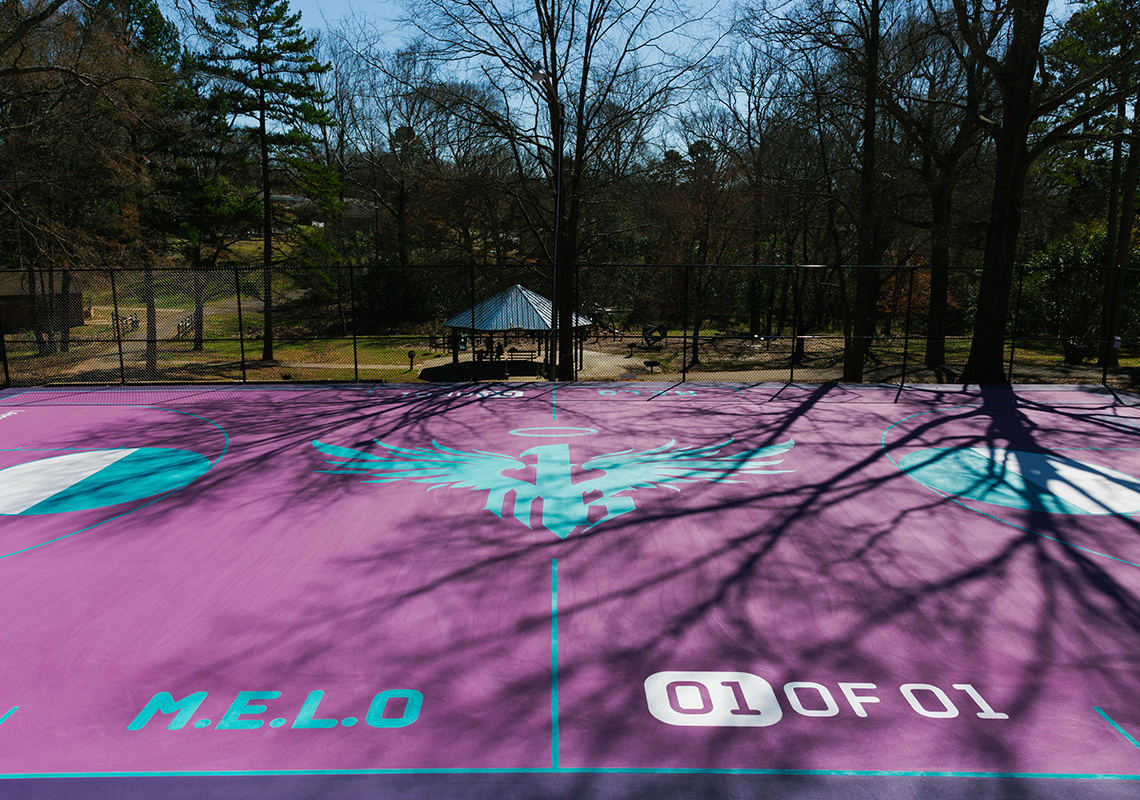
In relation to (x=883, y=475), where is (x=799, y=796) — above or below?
below

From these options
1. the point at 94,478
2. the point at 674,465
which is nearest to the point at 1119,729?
the point at 674,465

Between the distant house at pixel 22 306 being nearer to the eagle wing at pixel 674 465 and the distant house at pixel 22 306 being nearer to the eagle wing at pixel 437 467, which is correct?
the eagle wing at pixel 437 467

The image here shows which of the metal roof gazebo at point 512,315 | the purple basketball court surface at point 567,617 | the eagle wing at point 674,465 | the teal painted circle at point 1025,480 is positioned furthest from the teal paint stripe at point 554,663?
the metal roof gazebo at point 512,315

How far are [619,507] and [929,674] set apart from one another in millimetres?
3762

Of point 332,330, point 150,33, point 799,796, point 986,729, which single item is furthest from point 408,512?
point 150,33

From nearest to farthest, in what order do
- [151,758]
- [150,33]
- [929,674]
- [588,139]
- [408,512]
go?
[151,758] → [929,674] → [408,512] → [588,139] → [150,33]

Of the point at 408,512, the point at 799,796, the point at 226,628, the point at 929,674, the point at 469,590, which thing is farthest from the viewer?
the point at 408,512

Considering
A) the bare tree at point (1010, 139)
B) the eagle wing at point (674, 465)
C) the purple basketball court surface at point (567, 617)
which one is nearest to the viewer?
the purple basketball court surface at point (567, 617)

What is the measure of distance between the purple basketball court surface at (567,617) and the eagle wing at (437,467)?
0.21 feet

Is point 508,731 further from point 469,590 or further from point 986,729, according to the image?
point 986,729

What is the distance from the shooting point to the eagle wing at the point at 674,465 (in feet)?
28.8

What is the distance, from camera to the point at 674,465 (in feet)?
31.0

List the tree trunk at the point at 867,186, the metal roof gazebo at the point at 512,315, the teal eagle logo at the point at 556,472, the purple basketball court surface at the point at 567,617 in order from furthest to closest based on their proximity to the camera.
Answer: the metal roof gazebo at the point at 512,315 → the tree trunk at the point at 867,186 → the teal eagle logo at the point at 556,472 → the purple basketball court surface at the point at 567,617

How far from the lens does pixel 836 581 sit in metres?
6.14
